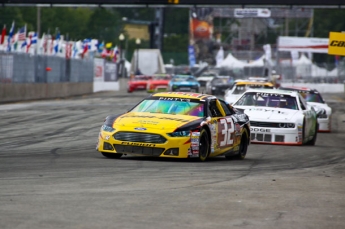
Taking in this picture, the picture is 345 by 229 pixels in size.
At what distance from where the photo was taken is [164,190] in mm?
10883

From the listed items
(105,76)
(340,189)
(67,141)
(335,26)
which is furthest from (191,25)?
(340,189)

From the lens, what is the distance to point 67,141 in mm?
19547

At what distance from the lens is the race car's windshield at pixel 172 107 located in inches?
618

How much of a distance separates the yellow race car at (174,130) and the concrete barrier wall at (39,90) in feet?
82.9

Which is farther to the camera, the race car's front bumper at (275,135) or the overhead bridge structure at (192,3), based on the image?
the overhead bridge structure at (192,3)

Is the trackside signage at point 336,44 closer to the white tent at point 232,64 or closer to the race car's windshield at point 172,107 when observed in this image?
the race car's windshield at point 172,107

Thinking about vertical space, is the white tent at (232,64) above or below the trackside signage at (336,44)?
below

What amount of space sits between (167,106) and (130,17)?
500ft

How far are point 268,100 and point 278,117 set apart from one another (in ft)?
3.72

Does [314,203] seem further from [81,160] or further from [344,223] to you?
[81,160]

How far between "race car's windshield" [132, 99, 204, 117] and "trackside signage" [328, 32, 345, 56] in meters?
12.0

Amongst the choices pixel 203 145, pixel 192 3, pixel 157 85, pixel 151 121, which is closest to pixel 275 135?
pixel 203 145

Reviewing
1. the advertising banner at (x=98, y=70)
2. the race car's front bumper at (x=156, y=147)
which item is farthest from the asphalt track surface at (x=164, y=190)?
the advertising banner at (x=98, y=70)

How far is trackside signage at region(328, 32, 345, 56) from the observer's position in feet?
89.0
